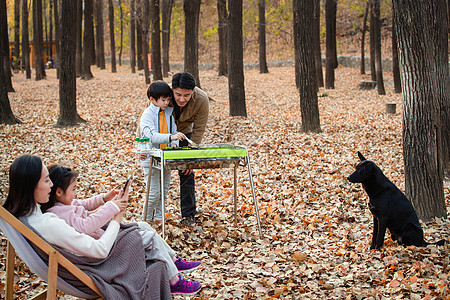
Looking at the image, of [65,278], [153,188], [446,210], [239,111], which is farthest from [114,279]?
[239,111]

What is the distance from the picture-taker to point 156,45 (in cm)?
2228

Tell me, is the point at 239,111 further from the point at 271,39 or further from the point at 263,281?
the point at 271,39

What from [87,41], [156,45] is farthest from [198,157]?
[87,41]

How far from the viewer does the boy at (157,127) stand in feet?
18.0

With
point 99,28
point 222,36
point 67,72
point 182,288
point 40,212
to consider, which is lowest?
point 182,288

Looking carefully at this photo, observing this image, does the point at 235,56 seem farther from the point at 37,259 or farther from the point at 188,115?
the point at 37,259

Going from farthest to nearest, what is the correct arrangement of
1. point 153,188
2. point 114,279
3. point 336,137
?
point 336,137
point 153,188
point 114,279

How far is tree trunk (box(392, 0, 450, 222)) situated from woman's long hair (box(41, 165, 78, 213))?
14.0 feet

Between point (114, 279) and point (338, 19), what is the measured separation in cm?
4248

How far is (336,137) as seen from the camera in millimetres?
12047

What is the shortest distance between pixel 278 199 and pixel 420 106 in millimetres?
2872

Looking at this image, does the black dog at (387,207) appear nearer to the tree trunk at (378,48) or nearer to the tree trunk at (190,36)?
the tree trunk at (190,36)

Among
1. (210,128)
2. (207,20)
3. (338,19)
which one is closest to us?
(210,128)

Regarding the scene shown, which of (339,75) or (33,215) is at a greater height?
(339,75)
